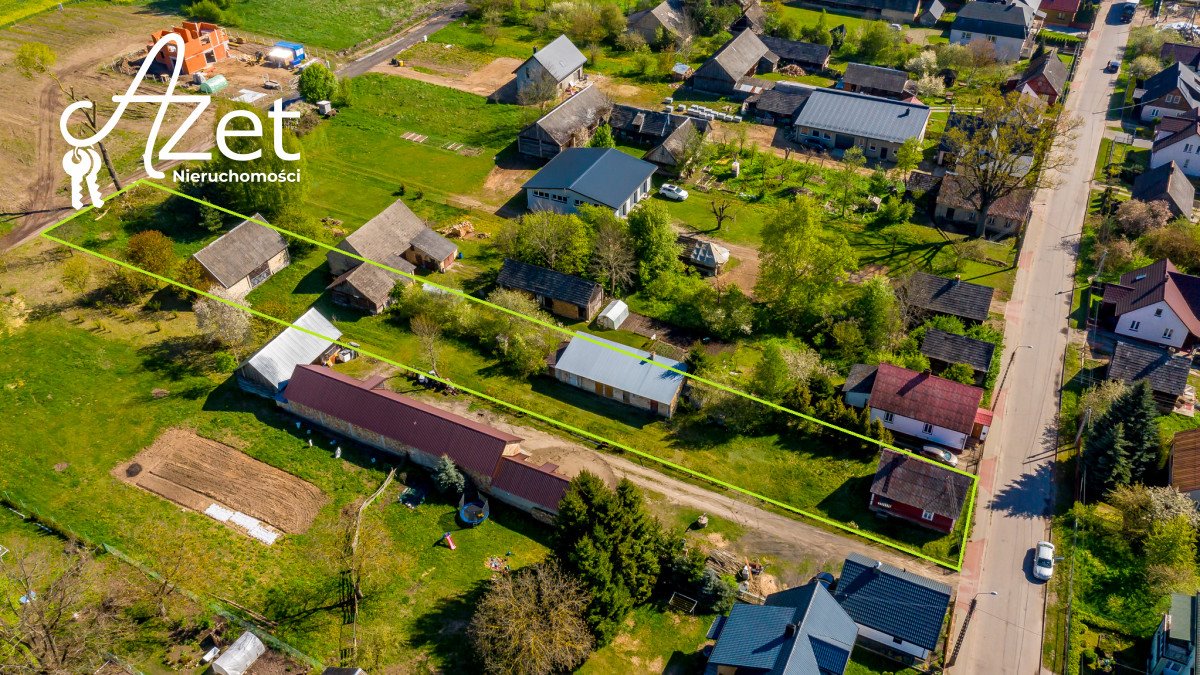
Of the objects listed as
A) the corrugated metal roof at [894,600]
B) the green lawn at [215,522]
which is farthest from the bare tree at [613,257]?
the corrugated metal roof at [894,600]

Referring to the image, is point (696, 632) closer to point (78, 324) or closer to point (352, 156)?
point (78, 324)

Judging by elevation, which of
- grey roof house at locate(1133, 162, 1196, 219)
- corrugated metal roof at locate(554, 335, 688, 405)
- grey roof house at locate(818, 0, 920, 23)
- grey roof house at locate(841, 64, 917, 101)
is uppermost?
grey roof house at locate(818, 0, 920, 23)

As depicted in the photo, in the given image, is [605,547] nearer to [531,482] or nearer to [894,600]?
[531,482]

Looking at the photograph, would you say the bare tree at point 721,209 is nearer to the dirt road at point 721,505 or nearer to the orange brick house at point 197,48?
the dirt road at point 721,505

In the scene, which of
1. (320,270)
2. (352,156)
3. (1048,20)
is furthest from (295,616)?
(1048,20)

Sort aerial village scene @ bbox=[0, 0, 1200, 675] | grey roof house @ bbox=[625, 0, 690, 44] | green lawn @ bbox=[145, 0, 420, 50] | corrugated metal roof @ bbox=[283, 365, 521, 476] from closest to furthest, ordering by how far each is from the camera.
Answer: aerial village scene @ bbox=[0, 0, 1200, 675]
corrugated metal roof @ bbox=[283, 365, 521, 476]
grey roof house @ bbox=[625, 0, 690, 44]
green lawn @ bbox=[145, 0, 420, 50]

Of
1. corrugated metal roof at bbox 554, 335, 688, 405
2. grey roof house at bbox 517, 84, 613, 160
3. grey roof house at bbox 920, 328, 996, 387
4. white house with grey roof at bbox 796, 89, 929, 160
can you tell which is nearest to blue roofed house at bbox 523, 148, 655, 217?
grey roof house at bbox 517, 84, 613, 160

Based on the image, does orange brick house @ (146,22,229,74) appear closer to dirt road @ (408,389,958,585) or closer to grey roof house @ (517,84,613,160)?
grey roof house @ (517,84,613,160)
